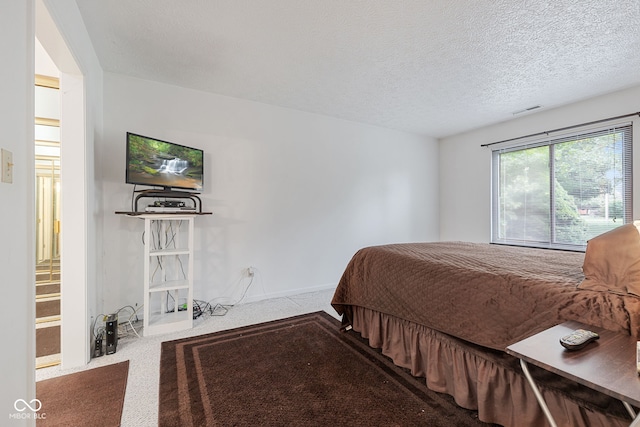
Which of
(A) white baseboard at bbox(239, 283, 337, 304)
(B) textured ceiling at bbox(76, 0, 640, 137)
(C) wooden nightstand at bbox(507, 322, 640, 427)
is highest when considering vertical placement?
(B) textured ceiling at bbox(76, 0, 640, 137)

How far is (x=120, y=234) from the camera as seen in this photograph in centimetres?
263

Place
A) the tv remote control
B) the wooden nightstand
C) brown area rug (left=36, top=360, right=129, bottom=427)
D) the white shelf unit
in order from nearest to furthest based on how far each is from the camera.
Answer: the wooden nightstand
the tv remote control
brown area rug (left=36, top=360, right=129, bottom=427)
the white shelf unit

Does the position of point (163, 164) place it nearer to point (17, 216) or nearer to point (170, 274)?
point (170, 274)

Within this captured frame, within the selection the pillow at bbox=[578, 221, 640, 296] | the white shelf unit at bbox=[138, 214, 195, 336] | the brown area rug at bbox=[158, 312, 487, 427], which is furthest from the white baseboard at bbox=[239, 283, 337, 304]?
the pillow at bbox=[578, 221, 640, 296]

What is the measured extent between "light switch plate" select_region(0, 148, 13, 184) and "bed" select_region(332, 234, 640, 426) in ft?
6.60

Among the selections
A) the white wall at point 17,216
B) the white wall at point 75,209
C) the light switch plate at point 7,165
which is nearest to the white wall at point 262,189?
the white wall at point 75,209

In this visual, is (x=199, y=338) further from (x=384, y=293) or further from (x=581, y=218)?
(x=581, y=218)

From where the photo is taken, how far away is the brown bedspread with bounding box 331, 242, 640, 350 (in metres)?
1.12

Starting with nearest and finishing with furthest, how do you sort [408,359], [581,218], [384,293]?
[408,359] < [384,293] < [581,218]

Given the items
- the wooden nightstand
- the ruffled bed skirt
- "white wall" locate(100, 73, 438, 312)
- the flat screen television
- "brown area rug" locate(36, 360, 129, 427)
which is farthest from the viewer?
"white wall" locate(100, 73, 438, 312)

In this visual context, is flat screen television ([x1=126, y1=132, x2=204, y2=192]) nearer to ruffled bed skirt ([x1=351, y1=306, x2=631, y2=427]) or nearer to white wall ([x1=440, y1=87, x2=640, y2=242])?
ruffled bed skirt ([x1=351, y1=306, x2=631, y2=427])

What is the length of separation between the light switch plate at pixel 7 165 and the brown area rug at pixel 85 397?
1.30 meters

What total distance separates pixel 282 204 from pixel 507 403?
112 inches

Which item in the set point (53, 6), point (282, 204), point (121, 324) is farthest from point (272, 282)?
point (53, 6)
